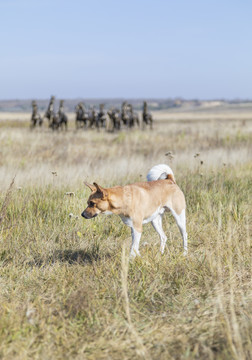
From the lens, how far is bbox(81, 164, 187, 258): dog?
4219 millimetres

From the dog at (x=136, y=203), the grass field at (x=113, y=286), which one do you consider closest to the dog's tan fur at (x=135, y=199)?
the dog at (x=136, y=203)

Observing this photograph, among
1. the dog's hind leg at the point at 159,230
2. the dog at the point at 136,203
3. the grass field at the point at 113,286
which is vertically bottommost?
the grass field at the point at 113,286

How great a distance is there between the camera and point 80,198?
21.2ft

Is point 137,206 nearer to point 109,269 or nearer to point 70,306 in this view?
point 109,269

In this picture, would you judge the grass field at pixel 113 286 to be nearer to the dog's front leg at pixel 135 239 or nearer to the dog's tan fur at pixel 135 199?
the dog's front leg at pixel 135 239

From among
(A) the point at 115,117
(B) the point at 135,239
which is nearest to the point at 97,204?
(B) the point at 135,239

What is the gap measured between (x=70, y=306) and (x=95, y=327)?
279 mm

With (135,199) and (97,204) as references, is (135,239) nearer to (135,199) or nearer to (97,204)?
(135,199)

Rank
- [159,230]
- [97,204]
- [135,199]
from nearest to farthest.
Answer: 1. [97,204]
2. [135,199]
3. [159,230]

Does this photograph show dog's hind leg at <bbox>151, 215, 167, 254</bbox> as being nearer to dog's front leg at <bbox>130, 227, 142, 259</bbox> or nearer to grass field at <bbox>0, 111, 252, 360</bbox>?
grass field at <bbox>0, 111, 252, 360</bbox>

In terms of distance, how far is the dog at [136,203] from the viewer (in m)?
4.22

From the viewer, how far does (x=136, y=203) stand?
14.4 ft

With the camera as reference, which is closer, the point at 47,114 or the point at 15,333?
the point at 15,333

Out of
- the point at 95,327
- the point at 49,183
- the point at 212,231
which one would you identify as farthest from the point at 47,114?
the point at 95,327
